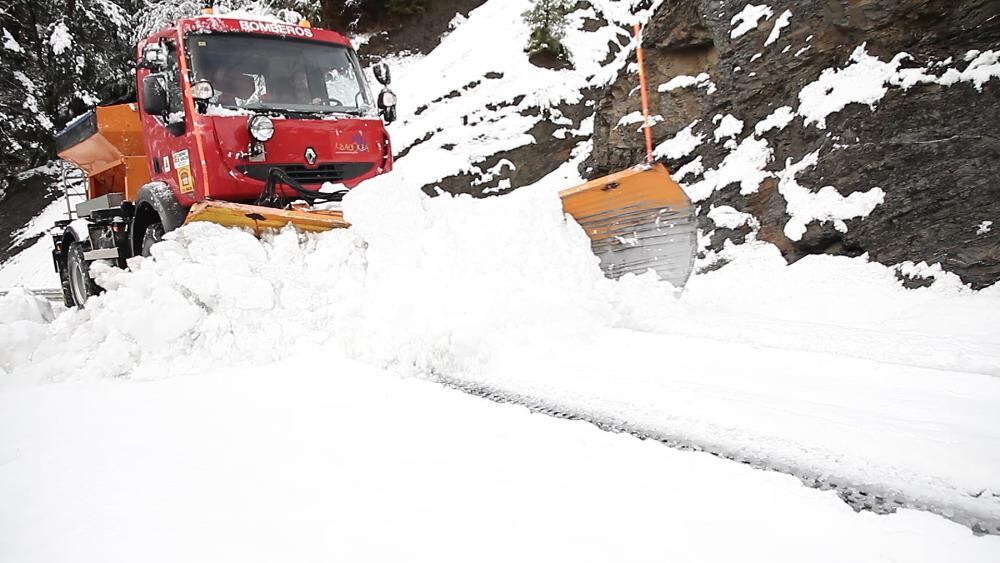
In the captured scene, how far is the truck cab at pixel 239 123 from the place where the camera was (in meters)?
5.24

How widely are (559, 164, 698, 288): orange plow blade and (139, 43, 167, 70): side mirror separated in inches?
153

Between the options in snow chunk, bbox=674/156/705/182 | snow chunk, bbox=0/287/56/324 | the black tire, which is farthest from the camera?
snow chunk, bbox=674/156/705/182

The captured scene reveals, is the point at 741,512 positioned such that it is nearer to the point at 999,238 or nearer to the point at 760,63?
the point at 999,238

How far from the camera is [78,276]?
7.70 meters

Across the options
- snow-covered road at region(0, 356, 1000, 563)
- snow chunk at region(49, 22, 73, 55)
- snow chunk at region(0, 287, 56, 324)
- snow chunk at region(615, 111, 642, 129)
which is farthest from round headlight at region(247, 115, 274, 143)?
snow chunk at region(49, 22, 73, 55)

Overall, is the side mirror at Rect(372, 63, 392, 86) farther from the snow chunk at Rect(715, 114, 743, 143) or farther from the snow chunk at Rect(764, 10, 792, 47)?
the snow chunk at Rect(764, 10, 792, 47)

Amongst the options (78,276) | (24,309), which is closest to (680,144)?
(24,309)

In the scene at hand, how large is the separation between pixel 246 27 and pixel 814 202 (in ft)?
18.1

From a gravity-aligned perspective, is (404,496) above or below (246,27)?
below

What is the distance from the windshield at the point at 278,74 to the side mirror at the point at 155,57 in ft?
1.06

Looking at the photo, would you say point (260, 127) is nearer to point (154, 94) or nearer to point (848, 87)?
point (154, 94)

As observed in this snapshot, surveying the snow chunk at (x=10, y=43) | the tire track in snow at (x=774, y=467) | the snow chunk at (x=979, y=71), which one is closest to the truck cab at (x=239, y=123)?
the tire track in snow at (x=774, y=467)

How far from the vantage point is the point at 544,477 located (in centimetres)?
199

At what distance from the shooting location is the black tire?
18.7ft
